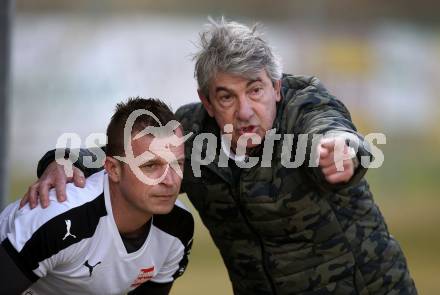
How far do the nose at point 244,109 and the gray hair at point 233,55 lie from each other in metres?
0.10

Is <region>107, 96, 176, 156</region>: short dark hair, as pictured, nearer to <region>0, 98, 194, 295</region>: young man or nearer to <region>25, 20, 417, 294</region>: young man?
<region>0, 98, 194, 295</region>: young man

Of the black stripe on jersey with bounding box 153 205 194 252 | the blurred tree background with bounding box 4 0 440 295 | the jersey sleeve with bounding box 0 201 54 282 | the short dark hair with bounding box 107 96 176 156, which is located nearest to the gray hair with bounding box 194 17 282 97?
the short dark hair with bounding box 107 96 176 156

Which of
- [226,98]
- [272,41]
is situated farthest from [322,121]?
[272,41]

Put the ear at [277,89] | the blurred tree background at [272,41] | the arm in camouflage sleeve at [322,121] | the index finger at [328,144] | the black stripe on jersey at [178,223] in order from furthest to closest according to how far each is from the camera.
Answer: the blurred tree background at [272,41], the black stripe on jersey at [178,223], the ear at [277,89], the arm in camouflage sleeve at [322,121], the index finger at [328,144]

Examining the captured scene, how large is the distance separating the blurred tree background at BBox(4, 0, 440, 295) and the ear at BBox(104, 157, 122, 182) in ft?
21.9

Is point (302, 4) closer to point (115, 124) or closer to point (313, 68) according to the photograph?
point (313, 68)

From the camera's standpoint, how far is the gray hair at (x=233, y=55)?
3.82 metres

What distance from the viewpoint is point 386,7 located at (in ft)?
44.1

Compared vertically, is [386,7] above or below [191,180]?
above

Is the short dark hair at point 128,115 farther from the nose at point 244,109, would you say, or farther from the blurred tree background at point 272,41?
the blurred tree background at point 272,41

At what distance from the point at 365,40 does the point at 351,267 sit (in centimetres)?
877

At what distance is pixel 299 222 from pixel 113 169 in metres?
0.80

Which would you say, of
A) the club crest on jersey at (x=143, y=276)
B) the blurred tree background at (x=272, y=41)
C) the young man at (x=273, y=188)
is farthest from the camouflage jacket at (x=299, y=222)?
the blurred tree background at (x=272, y=41)

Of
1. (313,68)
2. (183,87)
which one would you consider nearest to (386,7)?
(313,68)
